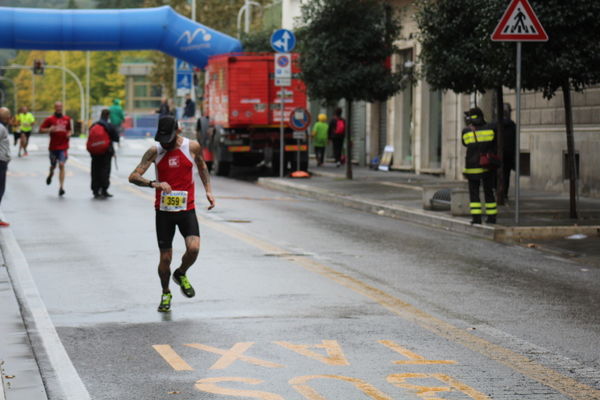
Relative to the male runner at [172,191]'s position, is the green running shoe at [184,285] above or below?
below

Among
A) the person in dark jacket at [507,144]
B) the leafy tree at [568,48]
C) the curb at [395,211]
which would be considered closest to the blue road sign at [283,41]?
the curb at [395,211]

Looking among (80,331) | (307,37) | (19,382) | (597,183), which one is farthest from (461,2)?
(19,382)

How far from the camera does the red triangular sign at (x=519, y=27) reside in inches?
688

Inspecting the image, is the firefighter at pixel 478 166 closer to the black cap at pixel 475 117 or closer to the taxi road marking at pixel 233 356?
the black cap at pixel 475 117

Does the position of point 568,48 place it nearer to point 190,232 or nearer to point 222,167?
point 190,232

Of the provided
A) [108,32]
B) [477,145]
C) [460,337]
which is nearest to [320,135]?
[108,32]

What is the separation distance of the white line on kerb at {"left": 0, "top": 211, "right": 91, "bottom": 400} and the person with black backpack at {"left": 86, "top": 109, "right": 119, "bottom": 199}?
9188mm

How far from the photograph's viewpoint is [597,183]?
942 inches

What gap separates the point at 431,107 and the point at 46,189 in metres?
12.5

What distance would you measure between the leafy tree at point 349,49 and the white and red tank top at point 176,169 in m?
19.0

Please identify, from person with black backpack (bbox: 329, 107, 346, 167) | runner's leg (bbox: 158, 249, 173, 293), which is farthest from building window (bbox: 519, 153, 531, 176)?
runner's leg (bbox: 158, 249, 173, 293)

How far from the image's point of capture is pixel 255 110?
108 ft

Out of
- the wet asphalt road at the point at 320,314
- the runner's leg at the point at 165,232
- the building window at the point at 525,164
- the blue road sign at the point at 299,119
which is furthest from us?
the blue road sign at the point at 299,119

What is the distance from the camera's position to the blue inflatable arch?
36.6 meters
